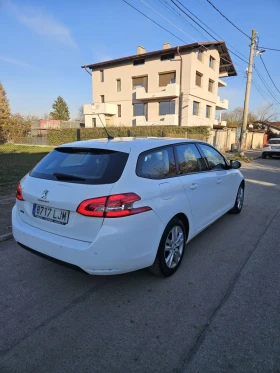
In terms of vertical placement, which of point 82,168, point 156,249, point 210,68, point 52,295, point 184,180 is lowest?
point 52,295

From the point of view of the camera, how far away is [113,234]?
7.64ft

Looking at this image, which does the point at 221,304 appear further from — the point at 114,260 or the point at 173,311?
the point at 114,260

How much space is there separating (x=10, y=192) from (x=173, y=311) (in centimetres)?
570

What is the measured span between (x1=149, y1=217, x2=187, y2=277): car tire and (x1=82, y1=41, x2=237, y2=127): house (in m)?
24.5

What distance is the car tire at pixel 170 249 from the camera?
2.83 metres

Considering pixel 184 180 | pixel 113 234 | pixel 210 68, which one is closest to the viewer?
pixel 113 234

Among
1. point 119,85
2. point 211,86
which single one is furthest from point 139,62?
point 211,86

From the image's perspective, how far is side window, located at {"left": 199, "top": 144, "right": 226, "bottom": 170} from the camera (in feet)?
13.5

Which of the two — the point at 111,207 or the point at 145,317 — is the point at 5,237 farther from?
the point at 145,317

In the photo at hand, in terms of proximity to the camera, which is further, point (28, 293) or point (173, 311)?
point (28, 293)

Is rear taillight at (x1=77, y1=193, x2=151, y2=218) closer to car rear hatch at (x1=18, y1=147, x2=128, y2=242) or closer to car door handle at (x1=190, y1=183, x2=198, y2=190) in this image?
car rear hatch at (x1=18, y1=147, x2=128, y2=242)

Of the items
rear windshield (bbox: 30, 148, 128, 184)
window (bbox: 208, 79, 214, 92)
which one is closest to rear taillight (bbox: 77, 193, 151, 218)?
rear windshield (bbox: 30, 148, 128, 184)

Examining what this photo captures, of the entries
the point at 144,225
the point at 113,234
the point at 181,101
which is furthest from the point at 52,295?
the point at 181,101

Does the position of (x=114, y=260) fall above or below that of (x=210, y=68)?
below
